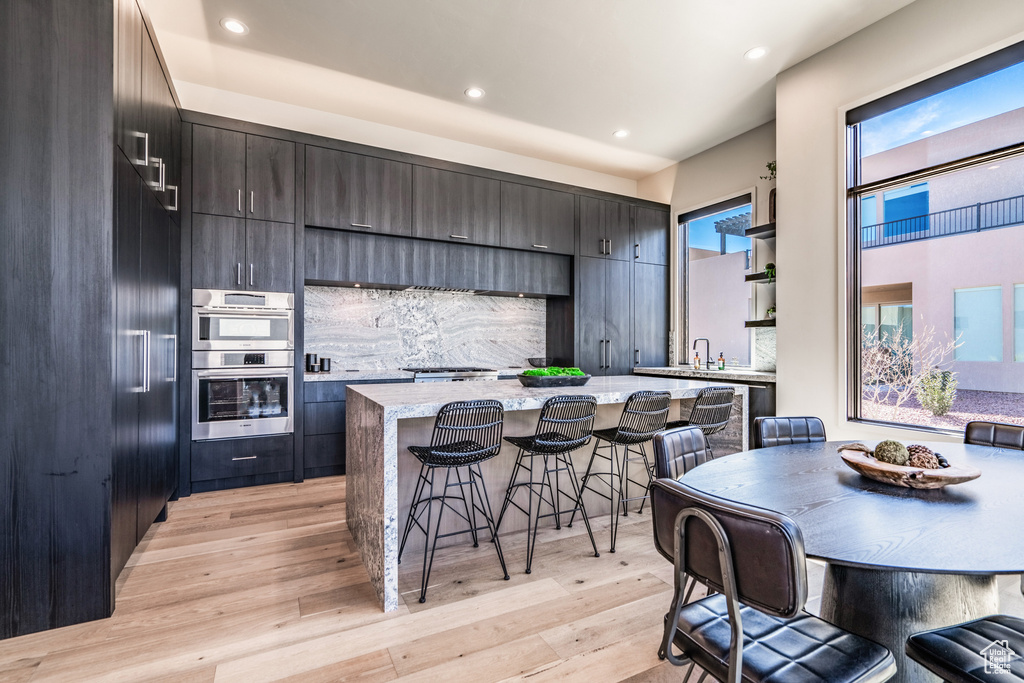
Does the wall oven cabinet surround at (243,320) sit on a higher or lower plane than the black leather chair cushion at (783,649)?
higher

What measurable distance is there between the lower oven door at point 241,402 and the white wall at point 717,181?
4.25m

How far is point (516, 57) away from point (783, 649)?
12.6 feet

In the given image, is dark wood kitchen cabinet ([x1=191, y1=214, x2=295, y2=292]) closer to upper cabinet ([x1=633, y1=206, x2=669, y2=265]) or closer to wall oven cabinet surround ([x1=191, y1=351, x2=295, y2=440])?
wall oven cabinet surround ([x1=191, y1=351, x2=295, y2=440])

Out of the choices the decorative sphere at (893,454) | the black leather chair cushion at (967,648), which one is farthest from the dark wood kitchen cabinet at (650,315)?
the black leather chair cushion at (967,648)

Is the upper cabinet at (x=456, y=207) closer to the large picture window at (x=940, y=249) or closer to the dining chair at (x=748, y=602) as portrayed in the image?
the large picture window at (x=940, y=249)

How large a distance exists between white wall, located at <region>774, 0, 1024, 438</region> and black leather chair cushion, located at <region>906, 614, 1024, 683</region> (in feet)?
7.98

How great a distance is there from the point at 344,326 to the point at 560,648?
361 centimetres

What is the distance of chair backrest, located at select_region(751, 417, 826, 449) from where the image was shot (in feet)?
A: 7.50

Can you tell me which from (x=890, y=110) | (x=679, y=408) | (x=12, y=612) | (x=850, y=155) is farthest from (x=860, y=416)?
(x=12, y=612)

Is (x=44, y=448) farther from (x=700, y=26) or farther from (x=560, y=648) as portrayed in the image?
(x=700, y=26)

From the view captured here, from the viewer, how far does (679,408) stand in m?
3.63

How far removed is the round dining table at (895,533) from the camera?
1.03 meters

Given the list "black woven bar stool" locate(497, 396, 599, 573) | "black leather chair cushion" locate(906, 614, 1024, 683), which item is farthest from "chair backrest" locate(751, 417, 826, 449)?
"black leather chair cushion" locate(906, 614, 1024, 683)

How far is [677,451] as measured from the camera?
1.89m
